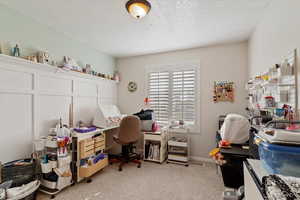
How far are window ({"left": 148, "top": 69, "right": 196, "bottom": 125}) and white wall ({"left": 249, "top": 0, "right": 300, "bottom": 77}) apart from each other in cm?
138

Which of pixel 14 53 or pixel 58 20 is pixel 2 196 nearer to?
pixel 14 53

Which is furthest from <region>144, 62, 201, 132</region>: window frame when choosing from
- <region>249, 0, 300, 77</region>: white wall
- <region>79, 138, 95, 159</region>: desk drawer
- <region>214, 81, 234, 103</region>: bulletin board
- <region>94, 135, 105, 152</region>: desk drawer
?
<region>79, 138, 95, 159</region>: desk drawer

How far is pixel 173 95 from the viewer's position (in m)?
3.56

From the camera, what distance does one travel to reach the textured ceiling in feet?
6.04

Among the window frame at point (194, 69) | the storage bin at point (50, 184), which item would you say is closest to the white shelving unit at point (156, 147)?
the window frame at point (194, 69)

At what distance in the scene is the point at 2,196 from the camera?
4.99ft

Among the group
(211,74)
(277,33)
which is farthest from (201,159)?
(277,33)

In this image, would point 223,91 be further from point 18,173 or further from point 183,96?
point 18,173

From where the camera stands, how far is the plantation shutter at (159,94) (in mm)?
3619

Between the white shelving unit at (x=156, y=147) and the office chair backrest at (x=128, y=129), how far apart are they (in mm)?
393

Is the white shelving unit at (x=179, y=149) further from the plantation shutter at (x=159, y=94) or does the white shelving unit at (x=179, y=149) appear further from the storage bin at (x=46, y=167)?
the storage bin at (x=46, y=167)

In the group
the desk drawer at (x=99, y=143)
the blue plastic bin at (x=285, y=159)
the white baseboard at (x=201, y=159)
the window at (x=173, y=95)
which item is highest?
the window at (x=173, y=95)

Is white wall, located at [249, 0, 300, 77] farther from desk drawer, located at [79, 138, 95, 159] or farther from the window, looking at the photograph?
desk drawer, located at [79, 138, 95, 159]

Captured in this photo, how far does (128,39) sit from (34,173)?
2.65 meters
